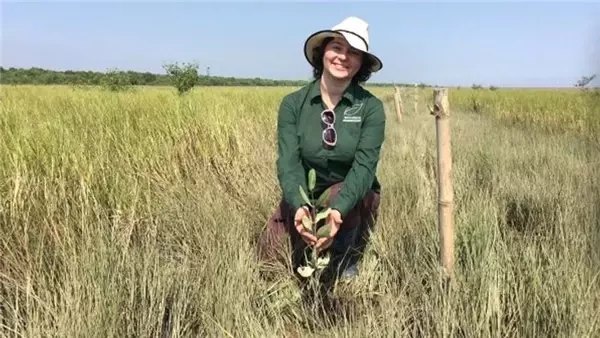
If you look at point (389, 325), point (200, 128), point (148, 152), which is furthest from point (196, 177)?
point (389, 325)

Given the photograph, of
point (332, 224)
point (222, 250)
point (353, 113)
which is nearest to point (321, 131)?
point (353, 113)

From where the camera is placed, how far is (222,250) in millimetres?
2396

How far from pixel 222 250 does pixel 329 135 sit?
79 cm

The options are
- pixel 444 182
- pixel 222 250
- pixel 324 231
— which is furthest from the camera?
pixel 222 250

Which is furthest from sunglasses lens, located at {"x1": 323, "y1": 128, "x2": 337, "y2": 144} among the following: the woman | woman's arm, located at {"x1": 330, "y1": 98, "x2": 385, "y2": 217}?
woman's arm, located at {"x1": 330, "y1": 98, "x2": 385, "y2": 217}

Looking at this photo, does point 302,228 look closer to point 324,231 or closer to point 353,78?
point 324,231

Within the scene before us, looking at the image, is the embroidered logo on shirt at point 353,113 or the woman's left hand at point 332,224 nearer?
the woman's left hand at point 332,224

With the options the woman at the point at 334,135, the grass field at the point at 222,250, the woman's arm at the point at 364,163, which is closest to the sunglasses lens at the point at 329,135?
the woman at the point at 334,135

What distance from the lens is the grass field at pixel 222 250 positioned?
1.82 m

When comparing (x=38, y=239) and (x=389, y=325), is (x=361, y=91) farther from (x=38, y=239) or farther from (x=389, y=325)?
(x=38, y=239)

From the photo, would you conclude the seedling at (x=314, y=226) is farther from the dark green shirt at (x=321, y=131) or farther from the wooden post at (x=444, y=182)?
the wooden post at (x=444, y=182)

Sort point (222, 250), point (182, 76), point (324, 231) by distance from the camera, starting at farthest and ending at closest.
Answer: point (182, 76) → point (222, 250) → point (324, 231)

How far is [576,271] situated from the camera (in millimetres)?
1906

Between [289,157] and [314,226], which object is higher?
[289,157]
